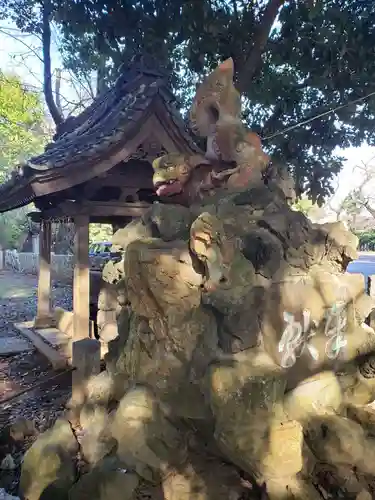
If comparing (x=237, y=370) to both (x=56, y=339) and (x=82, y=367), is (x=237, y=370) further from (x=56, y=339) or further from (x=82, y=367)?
(x=56, y=339)

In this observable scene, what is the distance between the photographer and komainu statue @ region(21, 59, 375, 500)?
2.46 metres

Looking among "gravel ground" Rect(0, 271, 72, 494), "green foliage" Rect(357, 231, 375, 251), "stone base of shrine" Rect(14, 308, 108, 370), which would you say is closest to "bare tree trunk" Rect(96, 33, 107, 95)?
"stone base of shrine" Rect(14, 308, 108, 370)

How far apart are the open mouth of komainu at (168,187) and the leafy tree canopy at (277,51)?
13.6 ft

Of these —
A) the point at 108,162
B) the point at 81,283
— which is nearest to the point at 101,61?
the point at 108,162

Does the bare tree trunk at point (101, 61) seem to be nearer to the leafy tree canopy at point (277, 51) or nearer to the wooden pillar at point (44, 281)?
the leafy tree canopy at point (277, 51)

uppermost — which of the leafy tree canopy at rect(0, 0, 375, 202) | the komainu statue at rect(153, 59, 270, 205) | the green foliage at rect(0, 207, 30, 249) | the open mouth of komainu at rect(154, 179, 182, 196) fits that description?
the leafy tree canopy at rect(0, 0, 375, 202)

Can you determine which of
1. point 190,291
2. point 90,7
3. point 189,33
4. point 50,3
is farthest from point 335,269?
point 50,3

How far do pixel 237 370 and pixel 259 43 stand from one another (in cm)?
622

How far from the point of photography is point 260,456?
2.38 metres

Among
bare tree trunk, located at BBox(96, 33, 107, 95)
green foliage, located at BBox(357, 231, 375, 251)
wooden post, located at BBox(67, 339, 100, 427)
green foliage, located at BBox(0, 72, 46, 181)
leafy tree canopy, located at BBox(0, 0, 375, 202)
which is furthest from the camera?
green foliage, located at BBox(357, 231, 375, 251)

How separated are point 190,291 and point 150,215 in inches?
30.3

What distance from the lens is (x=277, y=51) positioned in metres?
7.80

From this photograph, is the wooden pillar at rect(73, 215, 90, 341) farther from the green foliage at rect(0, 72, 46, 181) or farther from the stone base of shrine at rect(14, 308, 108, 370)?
the green foliage at rect(0, 72, 46, 181)

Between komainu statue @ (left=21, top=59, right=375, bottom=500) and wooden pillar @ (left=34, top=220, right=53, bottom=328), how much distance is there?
474cm
